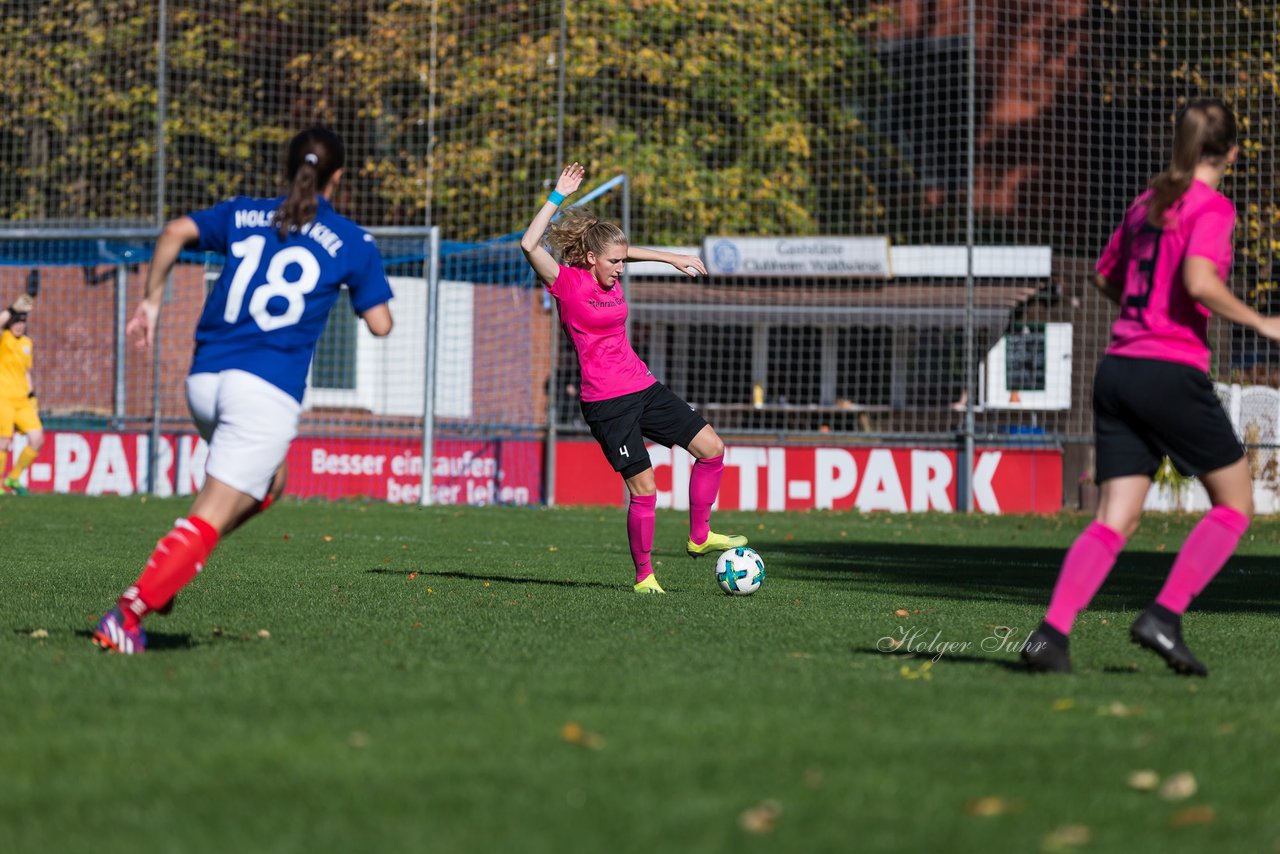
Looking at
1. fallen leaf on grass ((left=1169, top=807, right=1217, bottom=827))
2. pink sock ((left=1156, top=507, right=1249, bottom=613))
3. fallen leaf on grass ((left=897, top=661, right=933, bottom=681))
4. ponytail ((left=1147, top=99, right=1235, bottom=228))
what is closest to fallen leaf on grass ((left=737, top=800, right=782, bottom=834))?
fallen leaf on grass ((left=1169, top=807, right=1217, bottom=827))

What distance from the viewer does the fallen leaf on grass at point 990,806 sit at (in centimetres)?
366

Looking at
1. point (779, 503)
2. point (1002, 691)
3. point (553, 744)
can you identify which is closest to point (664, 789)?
point (553, 744)

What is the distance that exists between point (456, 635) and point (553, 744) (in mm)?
2558

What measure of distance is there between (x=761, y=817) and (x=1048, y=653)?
259 centimetres

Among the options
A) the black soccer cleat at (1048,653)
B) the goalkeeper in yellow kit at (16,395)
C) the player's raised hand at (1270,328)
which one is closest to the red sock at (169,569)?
the black soccer cleat at (1048,653)

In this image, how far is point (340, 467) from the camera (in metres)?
21.4

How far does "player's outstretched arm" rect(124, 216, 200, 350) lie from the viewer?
5.88m

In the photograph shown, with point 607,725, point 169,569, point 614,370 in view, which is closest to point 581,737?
point 607,725

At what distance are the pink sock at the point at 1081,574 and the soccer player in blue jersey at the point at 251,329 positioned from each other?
2.50m

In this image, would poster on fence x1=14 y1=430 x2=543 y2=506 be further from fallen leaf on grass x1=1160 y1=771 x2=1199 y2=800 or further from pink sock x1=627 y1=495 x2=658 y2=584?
fallen leaf on grass x1=1160 y1=771 x2=1199 y2=800

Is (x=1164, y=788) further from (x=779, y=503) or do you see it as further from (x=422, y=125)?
(x=422, y=125)

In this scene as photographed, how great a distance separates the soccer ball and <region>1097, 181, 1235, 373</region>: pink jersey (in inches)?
138

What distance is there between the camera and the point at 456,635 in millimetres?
6766
